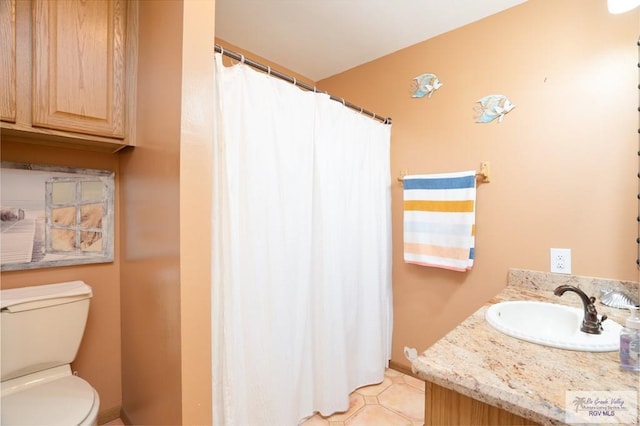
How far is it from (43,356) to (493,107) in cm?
275

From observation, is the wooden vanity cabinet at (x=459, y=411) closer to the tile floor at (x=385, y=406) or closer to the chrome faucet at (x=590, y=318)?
the chrome faucet at (x=590, y=318)

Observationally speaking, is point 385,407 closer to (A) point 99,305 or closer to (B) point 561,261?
(B) point 561,261

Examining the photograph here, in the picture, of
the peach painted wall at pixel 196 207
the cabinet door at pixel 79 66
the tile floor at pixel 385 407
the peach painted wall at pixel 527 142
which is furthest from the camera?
the tile floor at pixel 385 407

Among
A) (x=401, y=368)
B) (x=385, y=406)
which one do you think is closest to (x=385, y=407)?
(x=385, y=406)

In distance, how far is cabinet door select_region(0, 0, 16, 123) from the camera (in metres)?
1.11

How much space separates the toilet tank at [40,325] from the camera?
1231mm

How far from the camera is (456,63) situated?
1850mm

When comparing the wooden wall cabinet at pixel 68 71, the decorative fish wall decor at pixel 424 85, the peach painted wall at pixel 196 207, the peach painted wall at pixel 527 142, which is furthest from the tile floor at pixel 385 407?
the decorative fish wall decor at pixel 424 85

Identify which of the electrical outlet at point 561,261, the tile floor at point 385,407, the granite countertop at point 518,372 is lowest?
the tile floor at point 385,407

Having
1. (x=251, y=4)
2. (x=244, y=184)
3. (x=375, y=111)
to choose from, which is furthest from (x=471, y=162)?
(x=251, y=4)

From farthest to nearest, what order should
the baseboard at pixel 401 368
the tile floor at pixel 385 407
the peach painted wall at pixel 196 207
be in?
the baseboard at pixel 401 368, the tile floor at pixel 385 407, the peach painted wall at pixel 196 207

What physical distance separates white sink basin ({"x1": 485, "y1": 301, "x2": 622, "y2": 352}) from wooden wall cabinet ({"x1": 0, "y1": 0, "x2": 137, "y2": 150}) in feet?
6.27

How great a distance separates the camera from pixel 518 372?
74 centimetres

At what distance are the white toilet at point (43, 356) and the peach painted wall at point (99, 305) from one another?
5.2 inches
